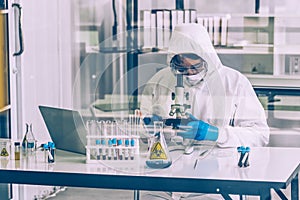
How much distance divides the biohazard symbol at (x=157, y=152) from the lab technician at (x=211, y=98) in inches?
14.7

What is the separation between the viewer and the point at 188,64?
308cm

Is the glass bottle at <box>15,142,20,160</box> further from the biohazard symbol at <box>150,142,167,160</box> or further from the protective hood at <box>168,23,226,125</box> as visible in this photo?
the protective hood at <box>168,23,226,125</box>

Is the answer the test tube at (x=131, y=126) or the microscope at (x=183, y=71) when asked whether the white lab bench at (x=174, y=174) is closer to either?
the test tube at (x=131, y=126)

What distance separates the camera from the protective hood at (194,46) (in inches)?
129

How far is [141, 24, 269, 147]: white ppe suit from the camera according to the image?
9.86ft

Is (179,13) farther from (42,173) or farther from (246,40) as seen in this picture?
(42,173)

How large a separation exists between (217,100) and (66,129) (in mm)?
889

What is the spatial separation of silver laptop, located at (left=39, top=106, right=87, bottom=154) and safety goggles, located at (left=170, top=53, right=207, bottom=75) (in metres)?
0.66

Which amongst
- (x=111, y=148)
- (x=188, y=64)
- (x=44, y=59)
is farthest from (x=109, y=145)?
(x=44, y=59)

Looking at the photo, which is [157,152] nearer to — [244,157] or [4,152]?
[244,157]

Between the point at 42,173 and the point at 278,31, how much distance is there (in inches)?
98.8

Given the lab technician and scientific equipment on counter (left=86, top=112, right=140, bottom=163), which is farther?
the lab technician

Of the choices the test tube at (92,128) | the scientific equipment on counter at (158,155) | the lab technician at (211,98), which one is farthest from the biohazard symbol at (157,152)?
the lab technician at (211,98)

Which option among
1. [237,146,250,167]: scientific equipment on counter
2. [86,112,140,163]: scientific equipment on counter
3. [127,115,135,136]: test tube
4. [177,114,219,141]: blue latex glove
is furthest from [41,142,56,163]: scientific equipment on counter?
[237,146,250,167]: scientific equipment on counter
